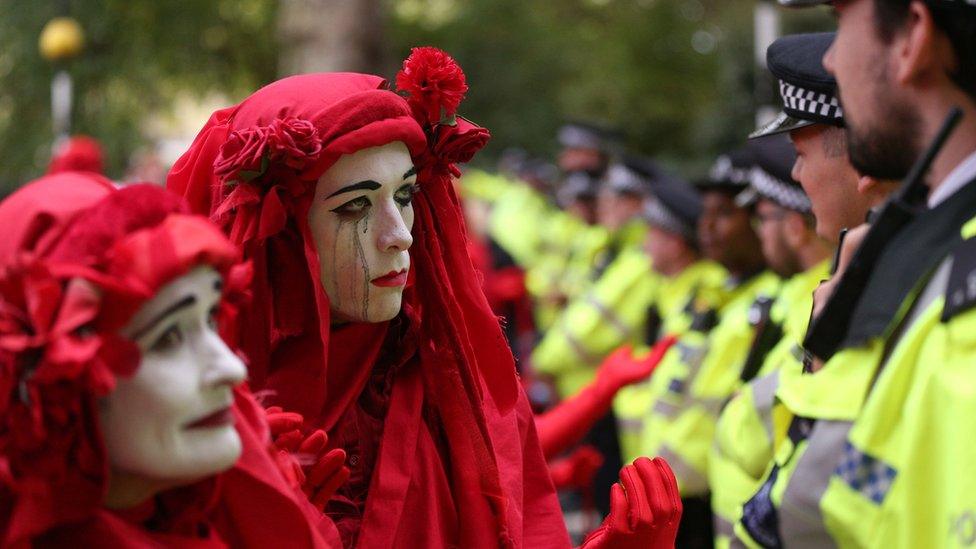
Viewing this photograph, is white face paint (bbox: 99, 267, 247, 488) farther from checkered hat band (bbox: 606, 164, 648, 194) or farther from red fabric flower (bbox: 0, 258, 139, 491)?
checkered hat band (bbox: 606, 164, 648, 194)

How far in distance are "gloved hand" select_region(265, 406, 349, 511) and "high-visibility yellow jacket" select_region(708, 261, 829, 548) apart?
5.28 ft

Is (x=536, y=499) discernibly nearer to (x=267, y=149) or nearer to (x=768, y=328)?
(x=267, y=149)

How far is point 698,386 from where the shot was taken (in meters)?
5.61

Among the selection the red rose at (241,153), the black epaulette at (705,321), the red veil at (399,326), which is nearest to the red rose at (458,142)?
the red veil at (399,326)

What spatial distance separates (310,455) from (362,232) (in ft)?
1.66

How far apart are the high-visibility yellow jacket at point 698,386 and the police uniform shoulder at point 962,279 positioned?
3.28 metres

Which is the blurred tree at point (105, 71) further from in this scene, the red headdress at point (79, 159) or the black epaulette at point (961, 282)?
the black epaulette at point (961, 282)

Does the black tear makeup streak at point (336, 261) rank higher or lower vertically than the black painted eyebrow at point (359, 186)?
lower

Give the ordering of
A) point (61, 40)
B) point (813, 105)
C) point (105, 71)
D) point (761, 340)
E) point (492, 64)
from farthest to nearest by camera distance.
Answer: point (492, 64), point (105, 71), point (61, 40), point (761, 340), point (813, 105)

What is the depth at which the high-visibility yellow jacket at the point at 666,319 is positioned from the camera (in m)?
6.57

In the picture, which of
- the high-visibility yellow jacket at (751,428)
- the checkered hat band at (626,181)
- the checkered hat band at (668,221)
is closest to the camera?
the high-visibility yellow jacket at (751,428)

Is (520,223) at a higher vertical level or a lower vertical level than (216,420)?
lower

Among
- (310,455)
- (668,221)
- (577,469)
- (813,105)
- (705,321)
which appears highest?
(813,105)

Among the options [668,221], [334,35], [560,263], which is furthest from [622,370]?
[560,263]
